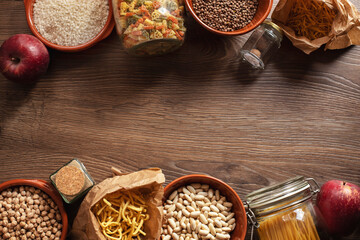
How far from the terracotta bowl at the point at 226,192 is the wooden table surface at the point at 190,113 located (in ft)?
0.29

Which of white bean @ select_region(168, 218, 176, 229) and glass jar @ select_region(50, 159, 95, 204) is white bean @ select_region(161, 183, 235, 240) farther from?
glass jar @ select_region(50, 159, 95, 204)

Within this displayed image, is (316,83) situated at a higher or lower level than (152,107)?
higher

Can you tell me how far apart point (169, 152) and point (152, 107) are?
0.20m

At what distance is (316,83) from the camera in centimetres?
149

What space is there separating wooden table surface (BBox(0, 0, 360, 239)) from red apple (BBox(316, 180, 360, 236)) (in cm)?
12

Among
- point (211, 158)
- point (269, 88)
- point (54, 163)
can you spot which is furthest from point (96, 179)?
point (269, 88)

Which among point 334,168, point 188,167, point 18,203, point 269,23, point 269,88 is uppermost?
point 269,23

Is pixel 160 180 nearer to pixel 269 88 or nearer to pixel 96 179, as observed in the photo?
pixel 96 179

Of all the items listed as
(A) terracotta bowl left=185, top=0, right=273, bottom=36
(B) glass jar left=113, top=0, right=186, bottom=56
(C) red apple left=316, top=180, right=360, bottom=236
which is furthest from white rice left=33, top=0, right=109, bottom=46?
(C) red apple left=316, top=180, right=360, bottom=236

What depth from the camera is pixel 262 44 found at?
143cm

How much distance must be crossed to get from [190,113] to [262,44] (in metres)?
0.40

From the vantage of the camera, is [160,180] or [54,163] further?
Answer: [54,163]

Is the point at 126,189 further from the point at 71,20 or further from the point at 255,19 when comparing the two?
the point at 255,19

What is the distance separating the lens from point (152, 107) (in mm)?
1466
